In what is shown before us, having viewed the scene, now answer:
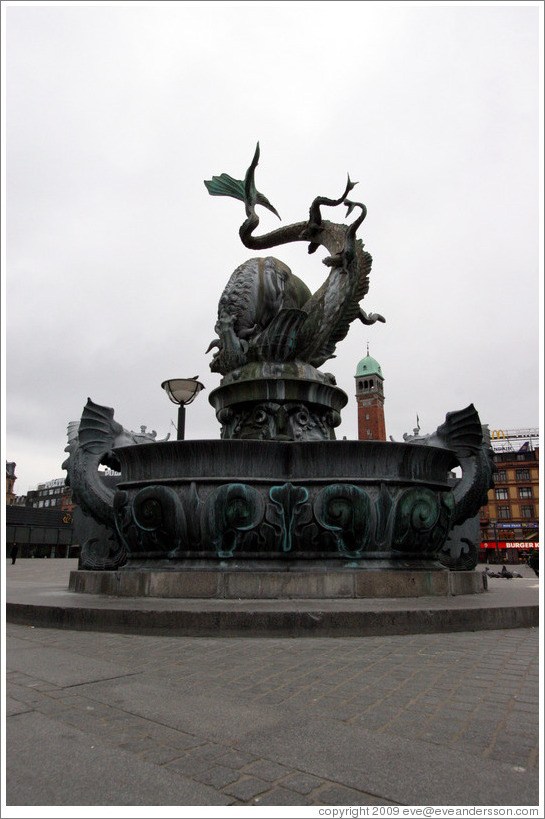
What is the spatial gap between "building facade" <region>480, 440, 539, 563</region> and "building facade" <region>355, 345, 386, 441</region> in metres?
44.8

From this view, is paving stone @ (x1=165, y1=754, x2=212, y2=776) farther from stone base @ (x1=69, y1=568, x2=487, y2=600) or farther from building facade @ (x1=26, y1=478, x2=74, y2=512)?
building facade @ (x1=26, y1=478, x2=74, y2=512)

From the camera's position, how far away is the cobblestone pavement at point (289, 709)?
2350mm

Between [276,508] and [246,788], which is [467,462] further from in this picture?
[246,788]

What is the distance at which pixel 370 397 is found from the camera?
129500 mm

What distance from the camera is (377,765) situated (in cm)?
247

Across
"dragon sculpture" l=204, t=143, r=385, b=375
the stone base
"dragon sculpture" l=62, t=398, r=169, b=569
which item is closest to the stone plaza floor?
the stone base

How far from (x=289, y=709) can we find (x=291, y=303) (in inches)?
377

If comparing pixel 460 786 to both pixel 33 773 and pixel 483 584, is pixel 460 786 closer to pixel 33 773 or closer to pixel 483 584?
pixel 33 773

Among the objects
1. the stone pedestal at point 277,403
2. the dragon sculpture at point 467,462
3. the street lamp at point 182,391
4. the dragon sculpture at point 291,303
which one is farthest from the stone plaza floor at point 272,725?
the dragon sculpture at point 291,303

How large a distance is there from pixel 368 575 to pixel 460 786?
16.5 ft

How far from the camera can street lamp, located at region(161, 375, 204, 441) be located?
11.1 metres

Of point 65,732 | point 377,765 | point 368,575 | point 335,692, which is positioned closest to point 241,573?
point 368,575

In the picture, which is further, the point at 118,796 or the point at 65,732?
the point at 65,732

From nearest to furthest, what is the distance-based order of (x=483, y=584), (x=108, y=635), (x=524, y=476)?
1. (x=108, y=635)
2. (x=483, y=584)
3. (x=524, y=476)
